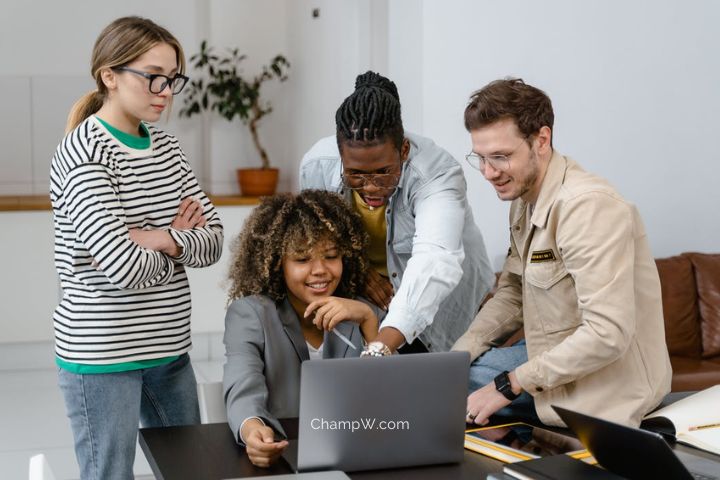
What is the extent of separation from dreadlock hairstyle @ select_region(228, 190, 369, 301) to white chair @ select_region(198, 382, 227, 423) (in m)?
0.25

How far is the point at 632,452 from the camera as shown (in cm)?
151

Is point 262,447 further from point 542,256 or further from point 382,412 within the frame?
point 542,256

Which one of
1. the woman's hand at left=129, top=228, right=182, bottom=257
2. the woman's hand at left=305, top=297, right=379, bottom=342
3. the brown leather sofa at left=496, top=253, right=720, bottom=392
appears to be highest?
the woman's hand at left=129, top=228, right=182, bottom=257

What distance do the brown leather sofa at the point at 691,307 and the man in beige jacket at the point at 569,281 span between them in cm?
250

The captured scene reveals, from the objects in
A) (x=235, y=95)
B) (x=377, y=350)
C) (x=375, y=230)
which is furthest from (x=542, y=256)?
(x=235, y=95)

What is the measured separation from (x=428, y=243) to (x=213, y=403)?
635mm

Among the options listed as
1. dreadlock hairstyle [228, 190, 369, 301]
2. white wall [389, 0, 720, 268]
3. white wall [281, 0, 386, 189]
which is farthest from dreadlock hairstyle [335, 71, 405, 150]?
white wall [281, 0, 386, 189]

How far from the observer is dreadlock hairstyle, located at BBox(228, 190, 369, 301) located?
2.33 meters

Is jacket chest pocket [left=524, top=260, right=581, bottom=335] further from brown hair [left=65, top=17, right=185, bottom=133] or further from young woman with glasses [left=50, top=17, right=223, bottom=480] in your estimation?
brown hair [left=65, top=17, right=185, bottom=133]

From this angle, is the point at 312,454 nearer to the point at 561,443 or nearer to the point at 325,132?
the point at 561,443

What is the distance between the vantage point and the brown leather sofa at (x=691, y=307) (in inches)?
177

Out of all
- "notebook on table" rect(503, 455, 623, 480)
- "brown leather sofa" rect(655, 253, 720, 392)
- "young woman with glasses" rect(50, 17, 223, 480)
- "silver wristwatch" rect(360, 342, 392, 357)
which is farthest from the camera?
"brown leather sofa" rect(655, 253, 720, 392)

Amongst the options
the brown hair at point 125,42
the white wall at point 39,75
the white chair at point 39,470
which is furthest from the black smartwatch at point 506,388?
the white wall at point 39,75

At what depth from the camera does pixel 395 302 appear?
2.24 metres
